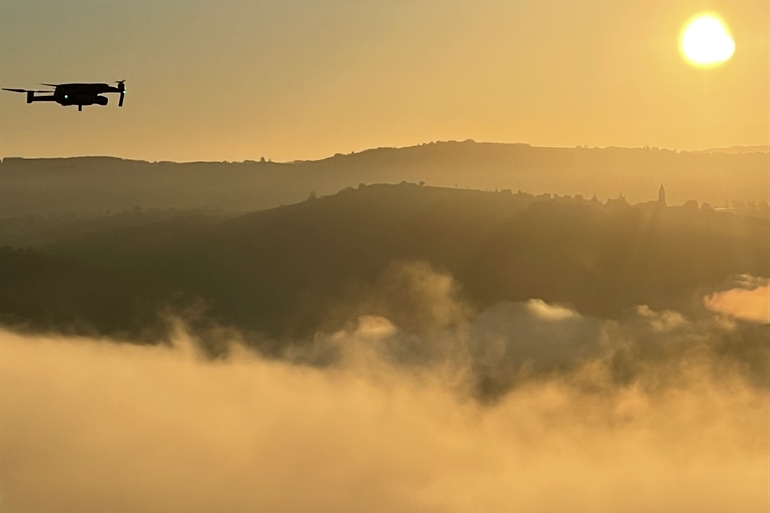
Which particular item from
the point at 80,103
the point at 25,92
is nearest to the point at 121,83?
the point at 80,103

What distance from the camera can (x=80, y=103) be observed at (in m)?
101

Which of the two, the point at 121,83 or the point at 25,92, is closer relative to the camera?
the point at 121,83

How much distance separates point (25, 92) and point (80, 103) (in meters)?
8.98

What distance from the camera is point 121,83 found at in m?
98.8

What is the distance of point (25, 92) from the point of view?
106 metres

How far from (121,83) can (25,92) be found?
46.9 feet

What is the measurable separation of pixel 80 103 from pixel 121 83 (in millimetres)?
5787

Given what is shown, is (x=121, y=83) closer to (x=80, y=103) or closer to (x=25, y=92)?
(x=80, y=103)
